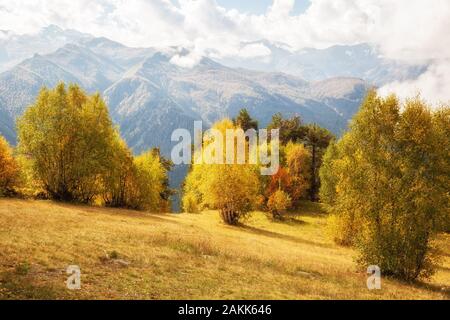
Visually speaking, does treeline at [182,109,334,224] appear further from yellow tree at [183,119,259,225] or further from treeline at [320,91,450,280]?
treeline at [320,91,450,280]

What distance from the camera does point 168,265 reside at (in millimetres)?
23281

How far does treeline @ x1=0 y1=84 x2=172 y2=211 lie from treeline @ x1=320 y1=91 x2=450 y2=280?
109 ft

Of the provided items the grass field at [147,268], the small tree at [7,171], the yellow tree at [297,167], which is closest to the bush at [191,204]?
the yellow tree at [297,167]

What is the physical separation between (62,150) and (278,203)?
38.4 metres

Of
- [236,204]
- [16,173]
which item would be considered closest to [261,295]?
[236,204]

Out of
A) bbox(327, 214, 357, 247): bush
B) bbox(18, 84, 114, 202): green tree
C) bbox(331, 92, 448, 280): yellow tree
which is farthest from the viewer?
bbox(327, 214, 357, 247): bush

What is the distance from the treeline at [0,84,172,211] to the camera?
1933 inches

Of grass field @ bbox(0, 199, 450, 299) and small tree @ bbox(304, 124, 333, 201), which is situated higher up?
small tree @ bbox(304, 124, 333, 201)

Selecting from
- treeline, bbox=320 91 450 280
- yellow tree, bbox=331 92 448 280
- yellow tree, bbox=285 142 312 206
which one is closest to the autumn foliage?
treeline, bbox=320 91 450 280

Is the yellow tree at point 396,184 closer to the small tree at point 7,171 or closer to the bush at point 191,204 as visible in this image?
the small tree at point 7,171

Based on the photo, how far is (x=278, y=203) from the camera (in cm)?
7188

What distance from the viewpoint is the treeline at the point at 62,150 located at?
49094mm

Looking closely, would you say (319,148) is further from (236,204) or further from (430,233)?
(430,233)
